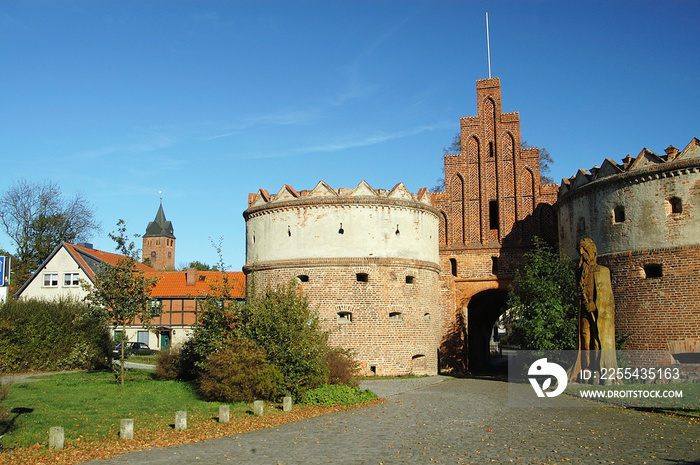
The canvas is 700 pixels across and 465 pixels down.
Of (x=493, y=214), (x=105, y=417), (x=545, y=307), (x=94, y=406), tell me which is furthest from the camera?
(x=493, y=214)

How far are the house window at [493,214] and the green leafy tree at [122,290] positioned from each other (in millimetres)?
16368

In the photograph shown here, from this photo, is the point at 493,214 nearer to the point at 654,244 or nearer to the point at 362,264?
the point at 362,264

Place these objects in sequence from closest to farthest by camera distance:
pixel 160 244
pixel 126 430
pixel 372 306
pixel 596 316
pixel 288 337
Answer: pixel 126 430
pixel 288 337
pixel 596 316
pixel 372 306
pixel 160 244

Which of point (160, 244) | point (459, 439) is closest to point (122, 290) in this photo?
point (459, 439)

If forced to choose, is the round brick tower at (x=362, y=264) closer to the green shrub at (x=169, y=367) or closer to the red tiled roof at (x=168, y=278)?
the green shrub at (x=169, y=367)

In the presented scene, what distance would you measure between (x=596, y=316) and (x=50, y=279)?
123 ft

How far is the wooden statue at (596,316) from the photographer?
17.5 m

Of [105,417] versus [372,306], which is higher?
[372,306]

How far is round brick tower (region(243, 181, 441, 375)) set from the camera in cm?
2448

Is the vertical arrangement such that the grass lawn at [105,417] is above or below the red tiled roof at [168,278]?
below

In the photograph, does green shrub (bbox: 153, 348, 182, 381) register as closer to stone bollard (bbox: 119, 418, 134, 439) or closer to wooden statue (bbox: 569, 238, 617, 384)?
stone bollard (bbox: 119, 418, 134, 439)

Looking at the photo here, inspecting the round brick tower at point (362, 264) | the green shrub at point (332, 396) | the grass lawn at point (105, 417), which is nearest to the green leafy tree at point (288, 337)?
the green shrub at point (332, 396)

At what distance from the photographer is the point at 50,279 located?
138ft

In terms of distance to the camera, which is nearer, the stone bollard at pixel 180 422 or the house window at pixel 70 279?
the stone bollard at pixel 180 422
